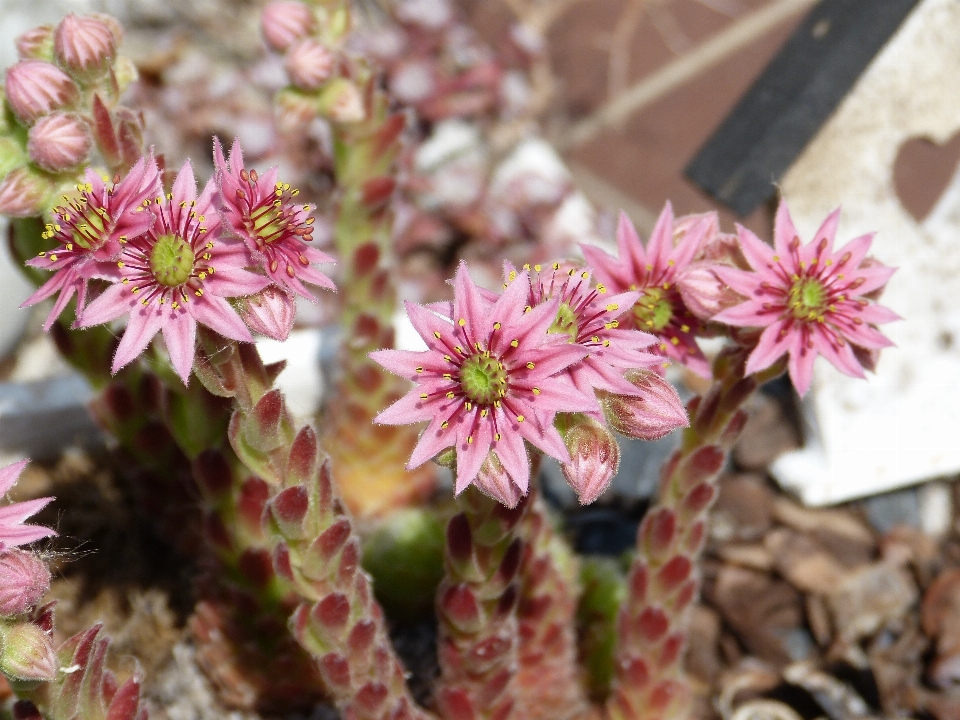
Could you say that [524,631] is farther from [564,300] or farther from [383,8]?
[383,8]

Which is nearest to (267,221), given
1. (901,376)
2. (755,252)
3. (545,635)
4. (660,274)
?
(660,274)

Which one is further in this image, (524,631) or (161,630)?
(161,630)

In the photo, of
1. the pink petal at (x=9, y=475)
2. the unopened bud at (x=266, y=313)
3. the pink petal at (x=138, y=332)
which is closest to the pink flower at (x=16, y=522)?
the pink petal at (x=9, y=475)

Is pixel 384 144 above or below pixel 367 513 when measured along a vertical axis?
above

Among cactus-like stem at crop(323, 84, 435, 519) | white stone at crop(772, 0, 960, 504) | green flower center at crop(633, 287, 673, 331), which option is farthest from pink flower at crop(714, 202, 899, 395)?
white stone at crop(772, 0, 960, 504)

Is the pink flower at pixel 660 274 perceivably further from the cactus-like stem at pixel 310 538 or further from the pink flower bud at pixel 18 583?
the pink flower bud at pixel 18 583

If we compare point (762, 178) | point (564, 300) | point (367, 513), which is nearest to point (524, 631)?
point (367, 513)

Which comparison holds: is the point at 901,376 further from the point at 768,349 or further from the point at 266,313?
the point at 266,313

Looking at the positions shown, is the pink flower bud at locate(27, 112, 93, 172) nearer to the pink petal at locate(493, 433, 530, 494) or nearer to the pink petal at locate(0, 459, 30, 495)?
the pink petal at locate(0, 459, 30, 495)
